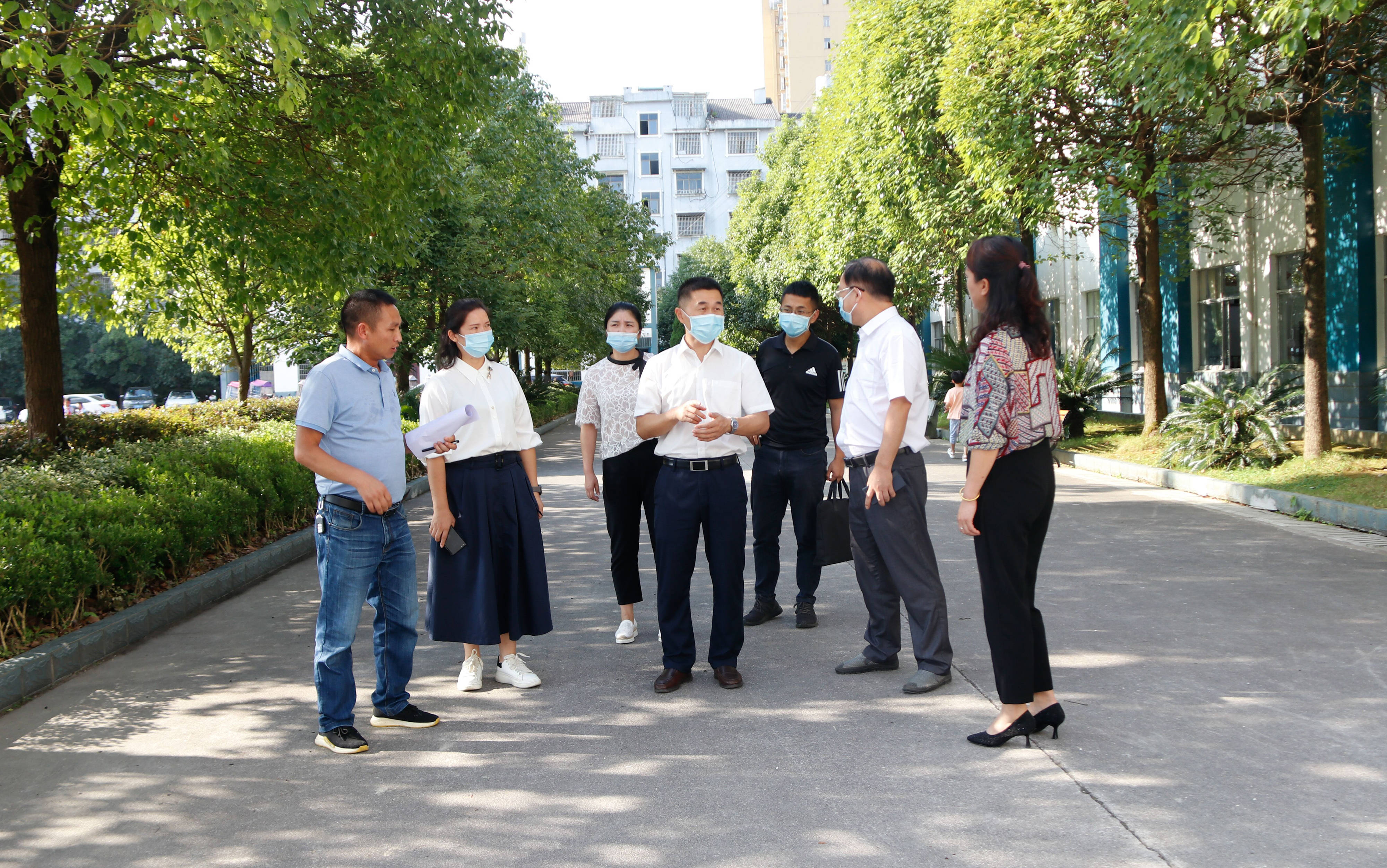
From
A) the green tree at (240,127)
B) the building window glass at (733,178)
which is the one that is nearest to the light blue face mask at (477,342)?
the green tree at (240,127)

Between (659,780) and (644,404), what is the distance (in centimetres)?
191

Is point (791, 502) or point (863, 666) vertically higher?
point (791, 502)

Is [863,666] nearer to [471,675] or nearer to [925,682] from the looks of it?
[925,682]

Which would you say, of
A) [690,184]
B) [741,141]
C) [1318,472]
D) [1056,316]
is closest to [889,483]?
[1318,472]

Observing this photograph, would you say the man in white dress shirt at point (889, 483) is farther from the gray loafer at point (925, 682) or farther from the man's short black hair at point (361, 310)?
the man's short black hair at point (361, 310)

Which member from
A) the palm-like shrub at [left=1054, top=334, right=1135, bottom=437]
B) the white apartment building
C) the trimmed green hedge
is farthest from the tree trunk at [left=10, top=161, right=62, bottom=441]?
the white apartment building

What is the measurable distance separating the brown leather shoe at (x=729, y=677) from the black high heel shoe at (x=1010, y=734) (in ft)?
4.14

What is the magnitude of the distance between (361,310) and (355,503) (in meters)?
0.83

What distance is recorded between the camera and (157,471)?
9.12 meters

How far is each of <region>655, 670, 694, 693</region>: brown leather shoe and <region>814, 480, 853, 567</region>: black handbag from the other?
3.64 feet

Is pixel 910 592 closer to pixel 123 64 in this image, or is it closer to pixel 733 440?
pixel 733 440

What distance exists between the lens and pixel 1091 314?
26.7 metres

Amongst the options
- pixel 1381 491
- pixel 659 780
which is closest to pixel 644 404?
pixel 659 780

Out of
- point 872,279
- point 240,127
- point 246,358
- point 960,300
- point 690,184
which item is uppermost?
point 690,184
